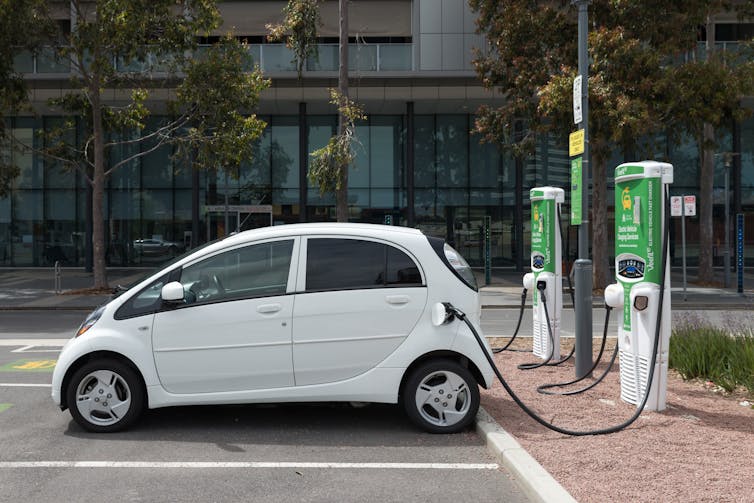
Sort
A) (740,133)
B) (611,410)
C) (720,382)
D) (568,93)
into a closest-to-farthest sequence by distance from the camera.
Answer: (611,410) < (720,382) < (568,93) < (740,133)

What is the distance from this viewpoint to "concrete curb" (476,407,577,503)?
4379 mm

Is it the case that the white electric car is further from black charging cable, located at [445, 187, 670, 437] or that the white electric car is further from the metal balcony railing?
the metal balcony railing

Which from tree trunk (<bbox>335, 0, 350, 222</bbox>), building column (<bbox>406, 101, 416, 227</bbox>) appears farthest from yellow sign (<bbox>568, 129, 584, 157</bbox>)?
building column (<bbox>406, 101, 416, 227</bbox>)

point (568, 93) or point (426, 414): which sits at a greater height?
point (568, 93)

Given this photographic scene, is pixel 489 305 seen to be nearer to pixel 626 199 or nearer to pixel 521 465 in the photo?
pixel 626 199

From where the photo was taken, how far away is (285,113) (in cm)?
3203

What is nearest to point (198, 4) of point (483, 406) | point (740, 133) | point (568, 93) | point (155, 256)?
point (568, 93)

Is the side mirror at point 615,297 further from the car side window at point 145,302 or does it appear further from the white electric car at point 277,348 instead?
the car side window at point 145,302

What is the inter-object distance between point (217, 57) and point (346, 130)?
425 cm

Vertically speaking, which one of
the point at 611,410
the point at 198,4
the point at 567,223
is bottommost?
the point at 611,410

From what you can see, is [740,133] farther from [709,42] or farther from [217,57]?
[217,57]

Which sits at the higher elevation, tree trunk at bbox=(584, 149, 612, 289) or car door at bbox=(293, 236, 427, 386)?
tree trunk at bbox=(584, 149, 612, 289)

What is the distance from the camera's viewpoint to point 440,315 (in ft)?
20.0

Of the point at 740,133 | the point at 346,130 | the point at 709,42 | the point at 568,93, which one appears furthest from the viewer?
the point at 740,133
